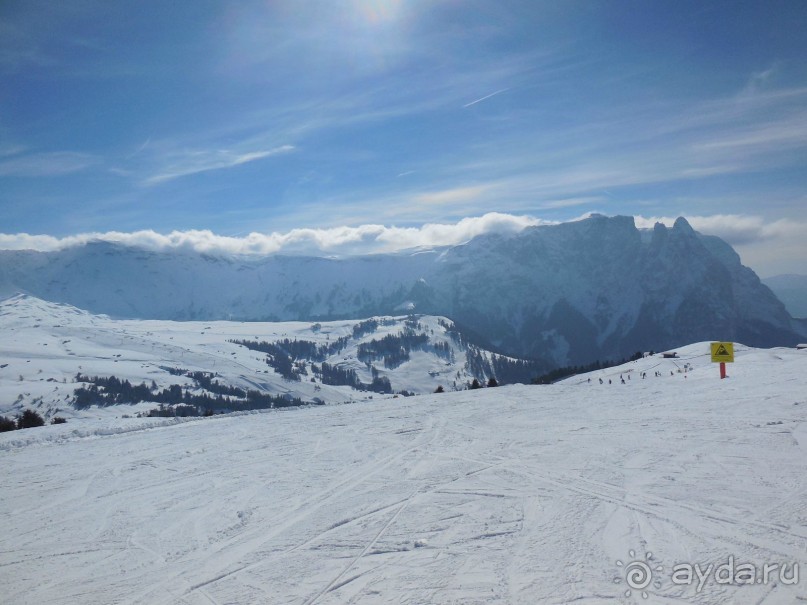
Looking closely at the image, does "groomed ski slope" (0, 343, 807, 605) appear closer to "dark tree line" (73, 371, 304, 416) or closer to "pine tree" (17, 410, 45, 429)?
"pine tree" (17, 410, 45, 429)

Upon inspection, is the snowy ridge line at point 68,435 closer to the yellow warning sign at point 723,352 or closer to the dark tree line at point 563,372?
the yellow warning sign at point 723,352

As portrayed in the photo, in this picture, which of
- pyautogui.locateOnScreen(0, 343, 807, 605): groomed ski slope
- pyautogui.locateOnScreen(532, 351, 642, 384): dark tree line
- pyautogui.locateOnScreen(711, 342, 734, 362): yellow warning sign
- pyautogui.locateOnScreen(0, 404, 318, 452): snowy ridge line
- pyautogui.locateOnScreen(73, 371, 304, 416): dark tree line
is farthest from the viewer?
pyautogui.locateOnScreen(73, 371, 304, 416): dark tree line

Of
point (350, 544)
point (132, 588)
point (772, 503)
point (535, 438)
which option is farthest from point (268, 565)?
point (535, 438)

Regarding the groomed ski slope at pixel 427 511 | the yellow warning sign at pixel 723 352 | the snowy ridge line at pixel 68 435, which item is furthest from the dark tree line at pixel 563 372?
the groomed ski slope at pixel 427 511

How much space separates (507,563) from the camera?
7445mm

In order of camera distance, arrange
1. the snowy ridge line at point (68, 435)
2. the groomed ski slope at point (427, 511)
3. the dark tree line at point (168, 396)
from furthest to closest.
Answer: the dark tree line at point (168, 396) → the snowy ridge line at point (68, 435) → the groomed ski slope at point (427, 511)

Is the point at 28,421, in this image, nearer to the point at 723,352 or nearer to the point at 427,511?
the point at 427,511

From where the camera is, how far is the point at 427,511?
9828mm

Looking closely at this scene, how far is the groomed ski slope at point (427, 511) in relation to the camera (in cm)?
720

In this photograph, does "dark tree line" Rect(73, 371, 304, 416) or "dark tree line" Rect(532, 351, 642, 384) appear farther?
"dark tree line" Rect(73, 371, 304, 416)

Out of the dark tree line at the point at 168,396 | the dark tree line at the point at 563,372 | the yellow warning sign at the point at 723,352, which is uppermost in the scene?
the yellow warning sign at the point at 723,352

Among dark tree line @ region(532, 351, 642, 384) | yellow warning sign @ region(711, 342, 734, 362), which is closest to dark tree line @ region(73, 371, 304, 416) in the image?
dark tree line @ region(532, 351, 642, 384)

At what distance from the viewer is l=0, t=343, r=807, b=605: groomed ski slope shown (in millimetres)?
7195

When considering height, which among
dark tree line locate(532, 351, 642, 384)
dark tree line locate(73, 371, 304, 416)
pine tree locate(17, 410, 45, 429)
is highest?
pine tree locate(17, 410, 45, 429)
